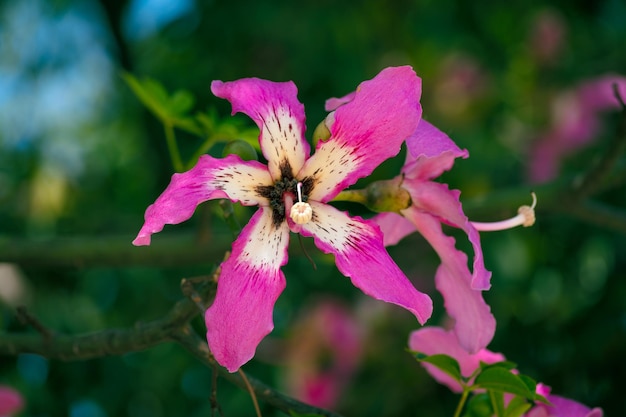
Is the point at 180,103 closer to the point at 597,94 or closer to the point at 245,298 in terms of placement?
the point at 245,298

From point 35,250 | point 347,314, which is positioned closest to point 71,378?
point 35,250

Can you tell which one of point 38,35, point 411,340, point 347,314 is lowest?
point 347,314

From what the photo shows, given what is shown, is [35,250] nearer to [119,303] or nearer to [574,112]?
[119,303]

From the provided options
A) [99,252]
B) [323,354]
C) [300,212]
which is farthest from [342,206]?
[300,212]

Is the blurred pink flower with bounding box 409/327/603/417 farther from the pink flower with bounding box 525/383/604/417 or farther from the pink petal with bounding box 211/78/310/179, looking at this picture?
the pink petal with bounding box 211/78/310/179

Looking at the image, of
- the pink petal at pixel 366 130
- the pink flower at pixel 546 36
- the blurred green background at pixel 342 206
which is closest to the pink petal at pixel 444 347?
the pink petal at pixel 366 130

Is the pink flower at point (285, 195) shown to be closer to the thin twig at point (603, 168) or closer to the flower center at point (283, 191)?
the flower center at point (283, 191)

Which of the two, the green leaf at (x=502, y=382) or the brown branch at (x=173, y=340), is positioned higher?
the brown branch at (x=173, y=340)

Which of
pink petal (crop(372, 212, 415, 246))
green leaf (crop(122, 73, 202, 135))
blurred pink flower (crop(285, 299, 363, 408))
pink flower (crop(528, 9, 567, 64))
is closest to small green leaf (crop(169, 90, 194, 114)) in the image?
green leaf (crop(122, 73, 202, 135))
